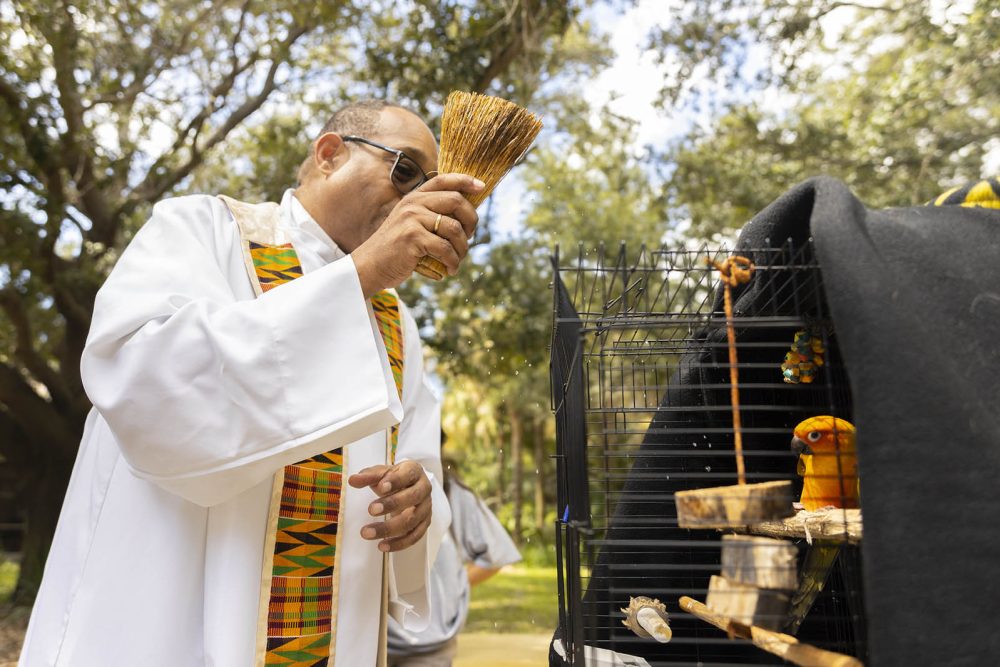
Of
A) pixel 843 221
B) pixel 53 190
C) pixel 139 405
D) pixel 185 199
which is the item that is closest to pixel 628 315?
pixel 843 221

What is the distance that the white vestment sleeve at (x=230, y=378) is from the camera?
1373 mm

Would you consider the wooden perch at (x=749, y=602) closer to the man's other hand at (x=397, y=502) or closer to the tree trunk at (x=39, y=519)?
the man's other hand at (x=397, y=502)

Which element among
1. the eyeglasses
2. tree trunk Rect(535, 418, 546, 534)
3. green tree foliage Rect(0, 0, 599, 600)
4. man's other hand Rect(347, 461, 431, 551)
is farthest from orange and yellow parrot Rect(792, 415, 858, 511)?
tree trunk Rect(535, 418, 546, 534)

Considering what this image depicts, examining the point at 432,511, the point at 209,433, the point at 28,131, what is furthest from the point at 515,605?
the point at 209,433

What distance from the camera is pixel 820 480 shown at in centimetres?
131

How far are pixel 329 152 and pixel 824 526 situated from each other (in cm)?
156

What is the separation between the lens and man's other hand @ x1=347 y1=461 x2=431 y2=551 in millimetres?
1665

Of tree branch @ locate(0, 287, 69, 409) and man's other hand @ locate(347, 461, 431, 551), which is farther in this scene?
tree branch @ locate(0, 287, 69, 409)

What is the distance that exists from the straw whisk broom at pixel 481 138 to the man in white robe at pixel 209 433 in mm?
96

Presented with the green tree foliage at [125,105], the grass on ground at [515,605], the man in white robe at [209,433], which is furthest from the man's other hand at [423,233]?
the grass on ground at [515,605]

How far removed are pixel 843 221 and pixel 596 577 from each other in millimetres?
855

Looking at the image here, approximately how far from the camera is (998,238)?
1094mm

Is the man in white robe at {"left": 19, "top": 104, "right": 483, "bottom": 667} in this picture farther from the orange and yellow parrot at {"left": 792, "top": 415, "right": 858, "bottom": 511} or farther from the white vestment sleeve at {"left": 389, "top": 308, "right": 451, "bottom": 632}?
the orange and yellow parrot at {"left": 792, "top": 415, "right": 858, "bottom": 511}

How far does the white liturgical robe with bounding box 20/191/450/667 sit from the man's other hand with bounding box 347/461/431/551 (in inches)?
8.4
